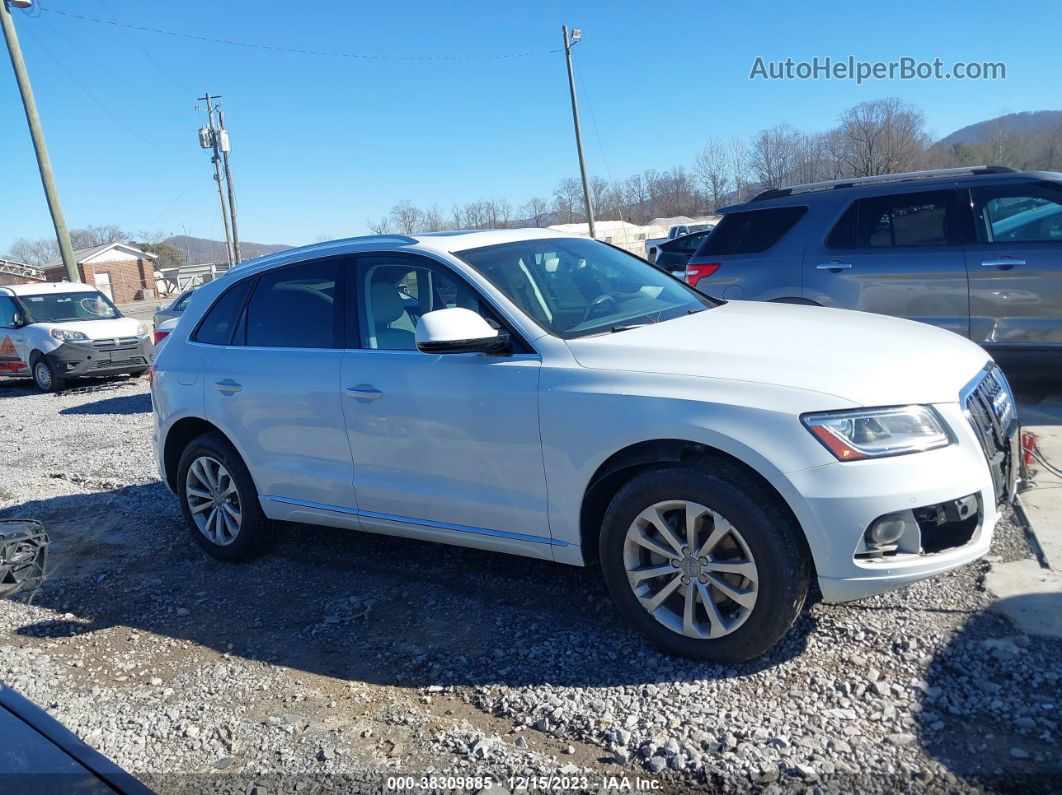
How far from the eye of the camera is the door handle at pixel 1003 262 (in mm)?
6624

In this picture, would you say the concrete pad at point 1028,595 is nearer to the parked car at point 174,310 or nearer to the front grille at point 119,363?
the parked car at point 174,310

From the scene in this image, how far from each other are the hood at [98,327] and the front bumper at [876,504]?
13618 millimetres

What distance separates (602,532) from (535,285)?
131 cm

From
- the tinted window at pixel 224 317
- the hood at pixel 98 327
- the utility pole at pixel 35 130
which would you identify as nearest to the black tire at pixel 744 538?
the tinted window at pixel 224 317

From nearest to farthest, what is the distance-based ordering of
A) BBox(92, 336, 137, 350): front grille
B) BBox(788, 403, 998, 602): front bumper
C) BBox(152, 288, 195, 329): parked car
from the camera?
BBox(788, 403, 998, 602): front bumper < BBox(152, 288, 195, 329): parked car < BBox(92, 336, 137, 350): front grille

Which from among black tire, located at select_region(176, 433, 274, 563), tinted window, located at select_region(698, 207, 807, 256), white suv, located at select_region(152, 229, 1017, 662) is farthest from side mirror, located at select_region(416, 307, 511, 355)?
tinted window, located at select_region(698, 207, 807, 256)

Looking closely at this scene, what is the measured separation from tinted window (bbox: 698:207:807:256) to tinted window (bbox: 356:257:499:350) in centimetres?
426

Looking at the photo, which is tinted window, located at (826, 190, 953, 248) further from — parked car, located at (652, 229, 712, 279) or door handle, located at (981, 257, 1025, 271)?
parked car, located at (652, 229, 712, 279)

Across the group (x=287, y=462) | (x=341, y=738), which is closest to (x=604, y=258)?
(x=287, y=462)

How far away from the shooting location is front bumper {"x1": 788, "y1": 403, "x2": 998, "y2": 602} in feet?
9.98

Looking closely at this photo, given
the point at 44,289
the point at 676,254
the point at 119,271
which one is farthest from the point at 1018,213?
the point at 119,271

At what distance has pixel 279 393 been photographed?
465 centimetres

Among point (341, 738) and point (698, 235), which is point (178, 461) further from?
point (698, 235)

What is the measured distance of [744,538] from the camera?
10.5 ft
